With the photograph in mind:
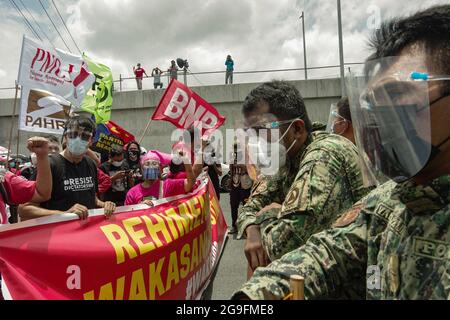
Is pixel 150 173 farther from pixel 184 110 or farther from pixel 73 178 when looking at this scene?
pixel 184 110

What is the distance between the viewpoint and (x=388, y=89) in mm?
1078

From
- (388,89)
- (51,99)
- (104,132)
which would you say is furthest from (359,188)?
(104,132)

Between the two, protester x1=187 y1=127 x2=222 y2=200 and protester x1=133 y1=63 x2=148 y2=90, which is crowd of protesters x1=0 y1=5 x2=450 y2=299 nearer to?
protester x1=187 y1=127 x2=222 y2=200

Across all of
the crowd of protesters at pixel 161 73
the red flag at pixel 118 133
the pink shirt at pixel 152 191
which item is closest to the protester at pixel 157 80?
the crowd of protesters at pixel 161 73

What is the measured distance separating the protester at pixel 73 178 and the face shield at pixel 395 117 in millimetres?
2329

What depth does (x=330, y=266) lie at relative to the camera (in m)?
1.24

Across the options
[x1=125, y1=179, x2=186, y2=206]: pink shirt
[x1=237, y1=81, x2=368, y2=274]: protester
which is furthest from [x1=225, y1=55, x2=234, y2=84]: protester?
[x1=237, y1=81, x2=368, y2=274]: protester

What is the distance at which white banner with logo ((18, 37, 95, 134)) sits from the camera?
Answer: 13.7ft

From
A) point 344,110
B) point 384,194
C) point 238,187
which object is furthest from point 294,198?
point 238,187

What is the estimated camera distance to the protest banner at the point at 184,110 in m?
5.93

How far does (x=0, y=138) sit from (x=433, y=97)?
2028 centimetres

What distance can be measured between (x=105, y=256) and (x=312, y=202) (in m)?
1.67

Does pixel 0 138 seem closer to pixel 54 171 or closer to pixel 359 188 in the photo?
pixel 54 171

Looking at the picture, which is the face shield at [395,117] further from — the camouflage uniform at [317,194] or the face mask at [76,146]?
the face mask at [76,146]
